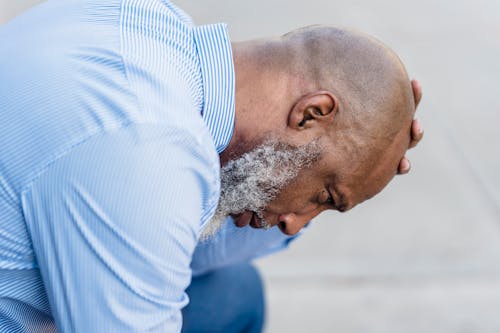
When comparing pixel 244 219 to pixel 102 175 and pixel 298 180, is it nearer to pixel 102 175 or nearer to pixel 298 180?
pixel 298 180

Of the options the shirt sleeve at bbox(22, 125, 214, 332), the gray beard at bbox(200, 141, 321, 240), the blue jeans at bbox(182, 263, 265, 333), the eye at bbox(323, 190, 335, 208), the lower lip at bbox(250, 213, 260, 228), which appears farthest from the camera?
the blue jeans at bbox(182, 263, 265, 333)

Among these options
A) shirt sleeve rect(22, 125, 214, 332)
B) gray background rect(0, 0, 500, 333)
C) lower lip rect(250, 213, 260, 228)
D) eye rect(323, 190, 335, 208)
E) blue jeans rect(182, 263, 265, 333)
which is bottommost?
gray background rect(0, 0, 500, 333)

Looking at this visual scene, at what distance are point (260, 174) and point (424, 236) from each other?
1856 mm

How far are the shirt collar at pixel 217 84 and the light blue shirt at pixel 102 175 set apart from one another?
0.02 m

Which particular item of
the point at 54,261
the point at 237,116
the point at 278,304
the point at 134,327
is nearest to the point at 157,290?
the point at 134,327

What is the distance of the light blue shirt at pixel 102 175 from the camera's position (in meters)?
1.47

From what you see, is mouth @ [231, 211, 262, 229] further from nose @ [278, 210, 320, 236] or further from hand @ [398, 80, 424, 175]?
hand @ [398, 80, 424, 175]

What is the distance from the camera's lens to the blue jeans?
2.34m

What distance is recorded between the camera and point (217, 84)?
5.61 ft

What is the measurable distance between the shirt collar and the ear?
Answer: 5.4 inches

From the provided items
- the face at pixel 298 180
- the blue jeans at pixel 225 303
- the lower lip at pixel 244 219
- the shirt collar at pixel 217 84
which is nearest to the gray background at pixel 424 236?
the blue jeans at pixel 225 303

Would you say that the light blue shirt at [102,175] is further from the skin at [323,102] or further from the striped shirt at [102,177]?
the skin at [323,102]

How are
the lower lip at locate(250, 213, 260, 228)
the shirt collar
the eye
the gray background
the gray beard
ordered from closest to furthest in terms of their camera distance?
the shirt collar
the gray beard
the eye
the lower lip at locate(250, 213, 260, 228)
the gray background

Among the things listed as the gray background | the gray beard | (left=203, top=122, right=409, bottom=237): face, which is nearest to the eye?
(left=203, top=122, right=409, bottom=237): face
